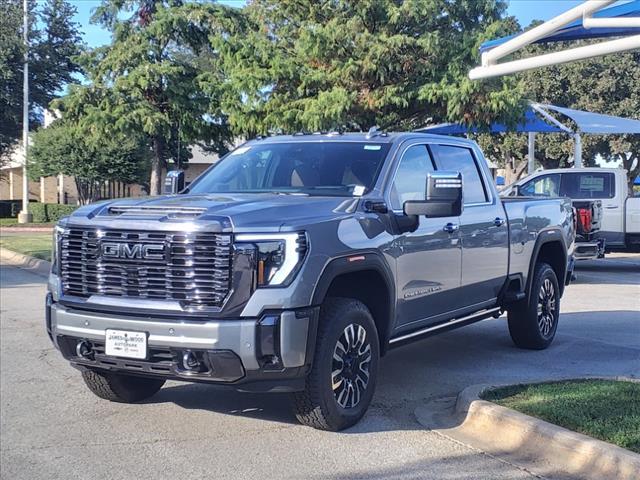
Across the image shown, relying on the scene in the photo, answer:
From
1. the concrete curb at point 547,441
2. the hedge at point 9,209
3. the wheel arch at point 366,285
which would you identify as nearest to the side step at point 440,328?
the wheel arch at point 366,285

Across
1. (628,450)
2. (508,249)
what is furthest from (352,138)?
(628,450)

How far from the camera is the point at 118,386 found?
5996 mm

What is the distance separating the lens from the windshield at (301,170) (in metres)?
6.15

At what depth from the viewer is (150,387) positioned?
623 cm

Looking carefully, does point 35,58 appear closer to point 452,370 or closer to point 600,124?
point 600,124

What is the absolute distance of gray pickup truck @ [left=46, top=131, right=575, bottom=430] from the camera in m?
4.73

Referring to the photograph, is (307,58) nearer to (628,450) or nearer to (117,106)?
(117,106)

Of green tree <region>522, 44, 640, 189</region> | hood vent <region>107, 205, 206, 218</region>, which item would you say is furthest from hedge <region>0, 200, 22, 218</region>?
hood vent <region>107, 205, 206, 218</region>

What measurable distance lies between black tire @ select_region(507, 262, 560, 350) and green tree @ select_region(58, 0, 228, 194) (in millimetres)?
13790

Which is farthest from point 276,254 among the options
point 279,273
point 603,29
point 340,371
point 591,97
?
point 591,97

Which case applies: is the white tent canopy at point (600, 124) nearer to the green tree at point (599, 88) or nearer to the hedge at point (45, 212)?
the green tree at point (599, 88)

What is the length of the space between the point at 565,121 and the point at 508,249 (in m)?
27.8

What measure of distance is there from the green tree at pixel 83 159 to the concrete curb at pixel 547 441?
28.8m

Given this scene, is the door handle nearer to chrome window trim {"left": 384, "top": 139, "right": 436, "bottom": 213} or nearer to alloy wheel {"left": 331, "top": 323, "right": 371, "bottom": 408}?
chrome window trim {"left": 384, "top": 139, "right": 436, "bottom": 213}
